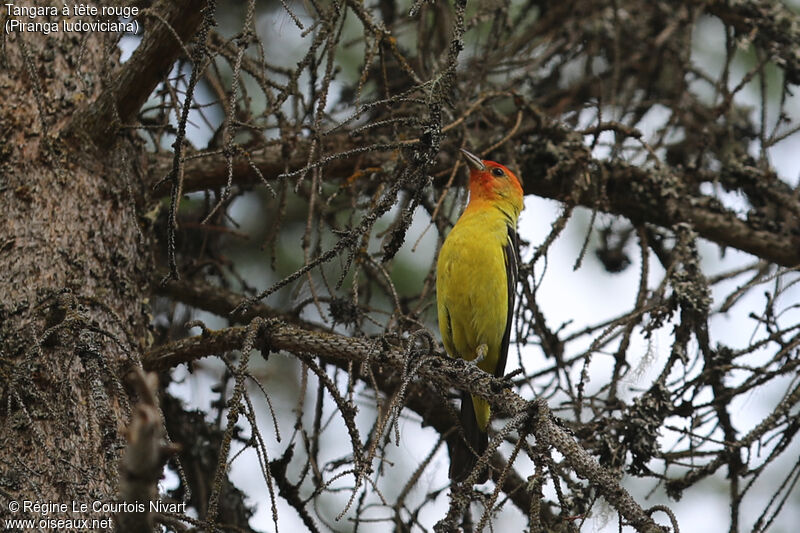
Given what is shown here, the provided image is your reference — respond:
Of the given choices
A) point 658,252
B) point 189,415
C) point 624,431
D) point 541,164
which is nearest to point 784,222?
point 658,252

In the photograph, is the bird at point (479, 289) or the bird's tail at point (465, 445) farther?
the bird at point (479, 289)

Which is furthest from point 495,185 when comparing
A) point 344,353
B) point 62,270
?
point 62,270

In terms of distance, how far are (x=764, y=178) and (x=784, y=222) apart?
309mm

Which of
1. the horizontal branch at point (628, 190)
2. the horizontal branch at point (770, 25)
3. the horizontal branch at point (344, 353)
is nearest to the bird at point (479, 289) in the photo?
the horizontal branch at point (628, 190)

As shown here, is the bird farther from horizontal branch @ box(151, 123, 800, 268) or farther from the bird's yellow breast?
horizontal branch @ box(151, 123, 800, 268)

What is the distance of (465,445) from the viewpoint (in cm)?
454

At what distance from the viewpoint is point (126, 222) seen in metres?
3.69

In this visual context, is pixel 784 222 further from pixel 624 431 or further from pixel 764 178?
pixel 624 431

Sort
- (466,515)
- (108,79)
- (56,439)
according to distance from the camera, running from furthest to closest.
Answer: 1. (466,515)
2. (108,79)
3. (56,439)

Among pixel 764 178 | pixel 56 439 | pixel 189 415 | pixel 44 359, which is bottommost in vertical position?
pixel 56 439

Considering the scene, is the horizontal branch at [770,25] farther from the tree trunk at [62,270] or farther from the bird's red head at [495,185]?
the tree trunk at [62,270]

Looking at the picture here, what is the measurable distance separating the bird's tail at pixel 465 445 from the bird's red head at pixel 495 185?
1.23 meters

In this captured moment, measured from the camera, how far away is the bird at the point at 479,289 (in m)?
4.56

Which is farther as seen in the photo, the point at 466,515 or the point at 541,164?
the point at 541,164
